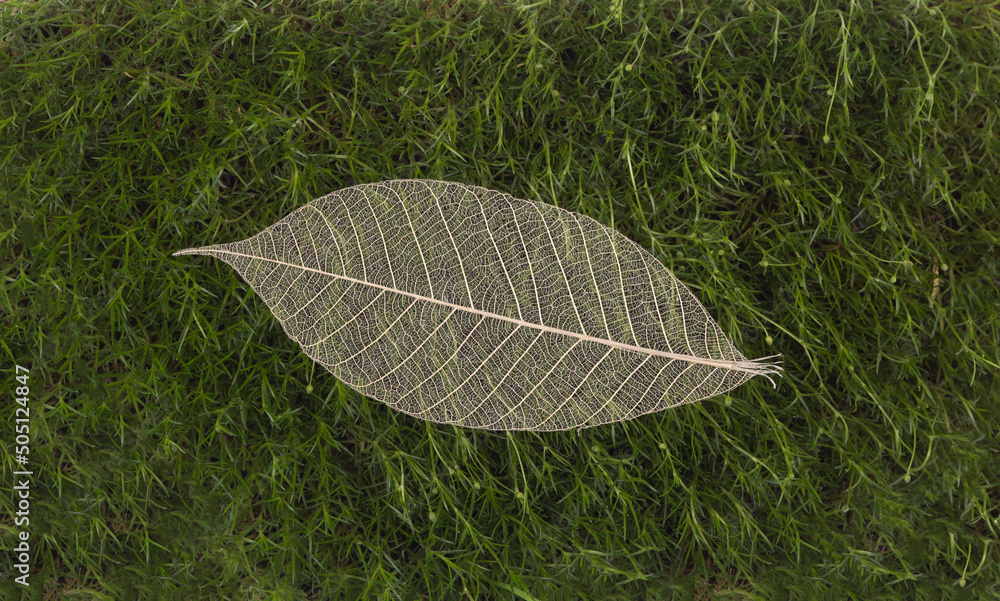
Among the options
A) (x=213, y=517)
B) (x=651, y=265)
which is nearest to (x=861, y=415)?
(x=651, y=265)

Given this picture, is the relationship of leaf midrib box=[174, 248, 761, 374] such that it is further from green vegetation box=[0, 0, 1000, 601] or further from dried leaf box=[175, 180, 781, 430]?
green vegetation box=[0, 0, 1000, 601]

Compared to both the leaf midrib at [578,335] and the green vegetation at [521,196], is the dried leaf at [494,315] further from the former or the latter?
the green vegetation at [521,196]

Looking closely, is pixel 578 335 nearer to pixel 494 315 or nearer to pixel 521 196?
pixel 494 315

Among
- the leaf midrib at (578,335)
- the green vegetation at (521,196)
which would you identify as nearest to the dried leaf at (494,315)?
the leaf midrib at (578,335)

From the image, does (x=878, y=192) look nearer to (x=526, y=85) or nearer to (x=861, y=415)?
(x=861, y=415)

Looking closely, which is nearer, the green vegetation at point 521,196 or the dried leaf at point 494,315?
the dried leaf at point 494,315

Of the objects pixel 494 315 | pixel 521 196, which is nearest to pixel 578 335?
pixel 494 315
